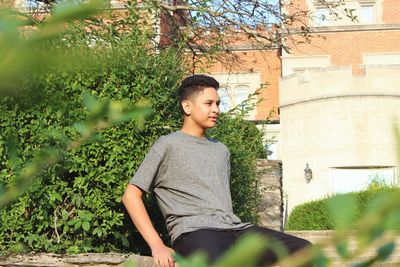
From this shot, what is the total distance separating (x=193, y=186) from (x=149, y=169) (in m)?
0.24

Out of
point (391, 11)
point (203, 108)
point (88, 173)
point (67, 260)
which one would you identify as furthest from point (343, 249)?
point (391, 11)

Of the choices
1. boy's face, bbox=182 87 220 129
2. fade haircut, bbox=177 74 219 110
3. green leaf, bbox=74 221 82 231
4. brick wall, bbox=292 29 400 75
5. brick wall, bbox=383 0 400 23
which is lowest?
green leaf, bbox=74 221 82 231

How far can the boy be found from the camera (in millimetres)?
3764

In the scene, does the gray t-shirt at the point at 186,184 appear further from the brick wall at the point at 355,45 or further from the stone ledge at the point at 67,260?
the brick wall at the point at 355,45

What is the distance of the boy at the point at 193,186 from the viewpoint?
12.3 ft

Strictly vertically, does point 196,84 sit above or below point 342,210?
above

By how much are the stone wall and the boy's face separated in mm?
3936

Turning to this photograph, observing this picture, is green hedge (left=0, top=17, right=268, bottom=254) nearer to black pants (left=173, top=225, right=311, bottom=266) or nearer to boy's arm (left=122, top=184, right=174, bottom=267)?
boy's arm (left=122, top=184, right=174, bottom=267)

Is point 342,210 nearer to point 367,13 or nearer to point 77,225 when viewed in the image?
point 77,225

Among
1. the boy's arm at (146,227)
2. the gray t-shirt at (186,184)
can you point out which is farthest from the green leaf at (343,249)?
the gray t-shirt at (186,184)

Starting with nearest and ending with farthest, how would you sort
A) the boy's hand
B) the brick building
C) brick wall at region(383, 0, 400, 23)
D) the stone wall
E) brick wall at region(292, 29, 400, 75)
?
the boy's hand → the stone wall → the brick building → brick wall at region(292, 29, 400, 75) → brick wall at region(383, 0, 400, 23)

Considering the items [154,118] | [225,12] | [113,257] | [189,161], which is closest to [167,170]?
[189,161]

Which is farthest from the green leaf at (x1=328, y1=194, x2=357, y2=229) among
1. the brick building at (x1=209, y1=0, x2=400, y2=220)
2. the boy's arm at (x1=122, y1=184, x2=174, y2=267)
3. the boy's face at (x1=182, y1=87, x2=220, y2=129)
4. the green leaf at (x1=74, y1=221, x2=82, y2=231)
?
the brick building at (x1=209, y1=0, x2=400, y2=220)

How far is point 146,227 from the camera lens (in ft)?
12.1
